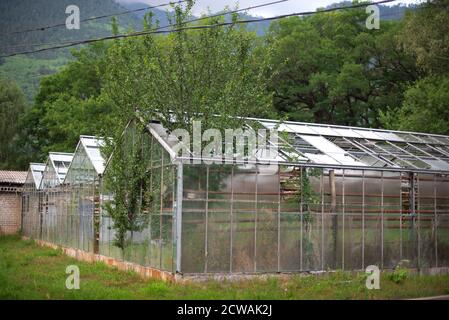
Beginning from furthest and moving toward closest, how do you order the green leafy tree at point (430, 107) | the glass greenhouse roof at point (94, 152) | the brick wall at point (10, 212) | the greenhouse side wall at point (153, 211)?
1. the brick wall at point (10, 212)
2. the green leafy tree at point (430, 107)
3. the glass greenhouse roof at point (94, 152)
4. the greenhouse side wall at point (153, 211)

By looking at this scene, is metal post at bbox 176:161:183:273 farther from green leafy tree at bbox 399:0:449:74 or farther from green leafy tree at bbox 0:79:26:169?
green leafy tree at bbox 0:79:26:169

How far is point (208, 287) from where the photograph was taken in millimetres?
A: 15508

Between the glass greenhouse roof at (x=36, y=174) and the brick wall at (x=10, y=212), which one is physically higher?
the glass greenhouse roof at (x=36, y=174)

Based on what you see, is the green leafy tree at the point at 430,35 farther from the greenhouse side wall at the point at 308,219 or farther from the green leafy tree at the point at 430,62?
the greenhouse side wall at the point at 308,219

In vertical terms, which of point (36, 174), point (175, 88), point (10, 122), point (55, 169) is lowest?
point (36, 174)

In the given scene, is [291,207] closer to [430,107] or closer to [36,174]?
[430,107]

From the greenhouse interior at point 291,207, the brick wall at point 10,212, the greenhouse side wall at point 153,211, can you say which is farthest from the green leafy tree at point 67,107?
the greenhouse side wall at point 153,211

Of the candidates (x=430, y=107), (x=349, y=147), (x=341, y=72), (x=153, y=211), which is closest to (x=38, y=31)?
(x=341, y=72)

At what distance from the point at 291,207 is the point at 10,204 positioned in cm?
3085

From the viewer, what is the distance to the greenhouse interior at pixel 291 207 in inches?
659

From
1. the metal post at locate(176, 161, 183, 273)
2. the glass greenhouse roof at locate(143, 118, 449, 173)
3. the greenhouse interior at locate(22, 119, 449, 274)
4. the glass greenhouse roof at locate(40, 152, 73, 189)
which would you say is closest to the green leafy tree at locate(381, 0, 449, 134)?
the glass greenhouse roof at locate(143, 118, 449, 173)

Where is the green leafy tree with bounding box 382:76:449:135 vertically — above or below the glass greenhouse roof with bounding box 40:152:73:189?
above

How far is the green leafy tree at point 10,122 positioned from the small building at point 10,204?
49.9 feet

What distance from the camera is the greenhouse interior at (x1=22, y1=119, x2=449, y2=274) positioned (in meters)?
16.7
